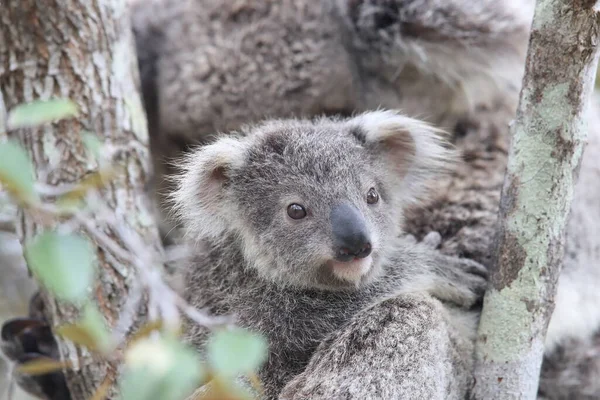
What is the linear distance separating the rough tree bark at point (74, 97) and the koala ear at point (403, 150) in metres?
0.97

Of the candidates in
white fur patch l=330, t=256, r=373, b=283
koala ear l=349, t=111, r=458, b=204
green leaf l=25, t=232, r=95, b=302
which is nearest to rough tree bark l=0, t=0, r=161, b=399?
white fur patch l=330, t=256, r=373, b=283

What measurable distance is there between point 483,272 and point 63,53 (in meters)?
1.85

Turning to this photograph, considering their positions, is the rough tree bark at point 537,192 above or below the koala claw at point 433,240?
above

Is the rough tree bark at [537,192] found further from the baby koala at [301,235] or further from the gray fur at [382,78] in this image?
the gray fur at [382,78]

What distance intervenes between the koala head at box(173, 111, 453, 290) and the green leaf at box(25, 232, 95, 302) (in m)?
1.14

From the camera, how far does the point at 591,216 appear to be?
11.8ft

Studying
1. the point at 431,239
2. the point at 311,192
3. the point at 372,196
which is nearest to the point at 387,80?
the point at 431,239

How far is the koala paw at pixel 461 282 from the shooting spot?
279 cm

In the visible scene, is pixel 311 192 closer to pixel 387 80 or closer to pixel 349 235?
pixel 349 235

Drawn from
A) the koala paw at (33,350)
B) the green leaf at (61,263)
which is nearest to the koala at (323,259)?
the koala paw at (33,350)

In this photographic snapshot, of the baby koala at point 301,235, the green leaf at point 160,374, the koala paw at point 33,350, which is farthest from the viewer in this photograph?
the koala paw at point 33,350

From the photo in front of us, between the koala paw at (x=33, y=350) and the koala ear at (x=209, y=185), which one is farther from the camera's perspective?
the koala paw at (x=33, y=350)

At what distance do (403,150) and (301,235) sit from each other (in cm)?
79

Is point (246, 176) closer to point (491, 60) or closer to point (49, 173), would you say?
point (49, 173)
